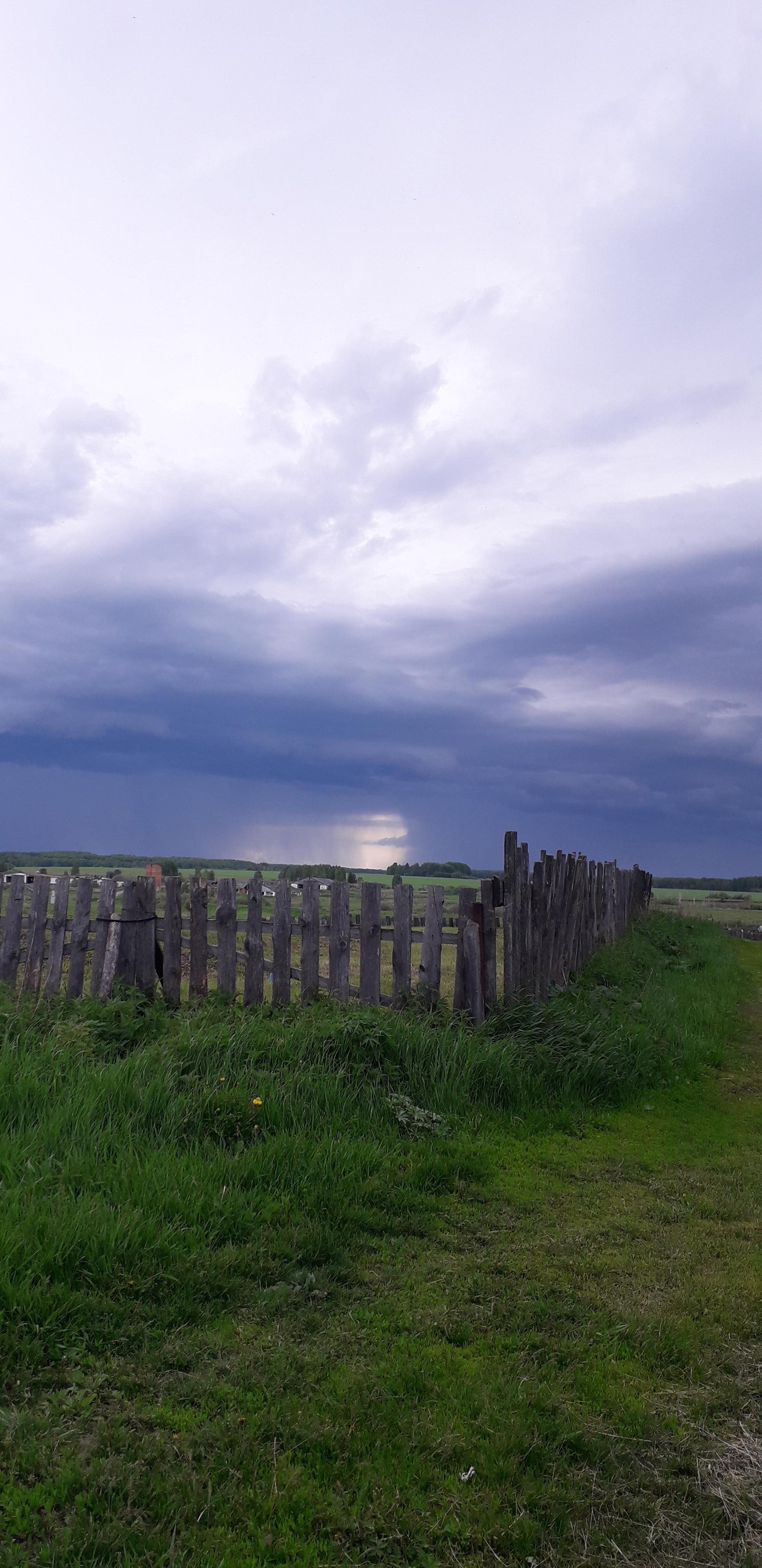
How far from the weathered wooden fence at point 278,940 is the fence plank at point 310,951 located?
0.04 feet

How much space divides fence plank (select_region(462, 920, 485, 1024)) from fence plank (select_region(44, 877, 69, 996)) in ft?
15.0

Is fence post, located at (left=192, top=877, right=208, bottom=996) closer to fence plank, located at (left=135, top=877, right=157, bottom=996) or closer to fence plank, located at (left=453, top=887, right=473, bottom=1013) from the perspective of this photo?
fence plank, located at (left=135, top=877, right=157, bottom=996)

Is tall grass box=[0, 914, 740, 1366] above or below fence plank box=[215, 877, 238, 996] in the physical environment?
below

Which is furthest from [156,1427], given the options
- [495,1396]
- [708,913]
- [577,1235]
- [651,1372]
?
[708,913]

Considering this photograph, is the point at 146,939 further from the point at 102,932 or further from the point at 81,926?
the point at 81,926

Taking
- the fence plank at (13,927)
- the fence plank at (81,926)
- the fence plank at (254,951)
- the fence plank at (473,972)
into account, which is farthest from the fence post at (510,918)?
the fence plank at (13,927)

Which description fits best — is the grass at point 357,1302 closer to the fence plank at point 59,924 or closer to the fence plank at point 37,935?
the fence plank at point 59,924

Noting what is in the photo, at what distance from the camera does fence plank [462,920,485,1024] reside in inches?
319

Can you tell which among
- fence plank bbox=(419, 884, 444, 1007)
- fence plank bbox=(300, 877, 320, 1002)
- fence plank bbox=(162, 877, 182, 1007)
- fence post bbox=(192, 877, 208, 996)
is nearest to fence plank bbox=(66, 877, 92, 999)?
fence plank bbox=(162, 877, 182, 1007)

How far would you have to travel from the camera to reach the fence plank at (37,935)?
32.1 ft

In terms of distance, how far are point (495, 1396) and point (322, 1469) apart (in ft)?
2.43

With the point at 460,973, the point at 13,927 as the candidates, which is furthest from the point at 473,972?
the point at 13,927

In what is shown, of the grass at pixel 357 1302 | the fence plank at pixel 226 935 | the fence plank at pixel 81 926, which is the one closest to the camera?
the grass at pixel 357 1302

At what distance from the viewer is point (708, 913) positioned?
1241 inches
